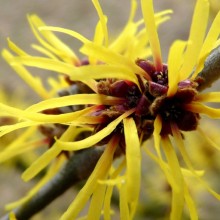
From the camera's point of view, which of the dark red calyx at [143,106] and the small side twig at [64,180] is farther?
the small side twig at [64,180]

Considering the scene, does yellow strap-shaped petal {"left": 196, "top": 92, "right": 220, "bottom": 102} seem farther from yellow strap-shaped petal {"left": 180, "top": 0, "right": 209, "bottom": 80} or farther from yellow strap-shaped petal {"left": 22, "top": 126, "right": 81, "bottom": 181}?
yellow strap-shaped petal {"left": 22, "top": 126, "right": 81, "bottom": 181}

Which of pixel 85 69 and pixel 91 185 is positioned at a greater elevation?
pixel 85 69

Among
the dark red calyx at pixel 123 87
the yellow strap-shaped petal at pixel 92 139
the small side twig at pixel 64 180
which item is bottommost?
the small side twig at pixel 64 180

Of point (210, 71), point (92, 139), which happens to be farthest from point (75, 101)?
point (210, 71)

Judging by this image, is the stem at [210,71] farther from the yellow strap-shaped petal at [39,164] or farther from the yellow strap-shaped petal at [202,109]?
the yellow strap-shaped petal at [39,164]

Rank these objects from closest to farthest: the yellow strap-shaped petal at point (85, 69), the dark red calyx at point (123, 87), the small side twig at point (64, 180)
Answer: the yellow strap-shaped petal at point (85, 69)
the dark red calyx at point (123, 87)
the small side twig at point (64, 180)

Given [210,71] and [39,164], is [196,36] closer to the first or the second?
[210,71]

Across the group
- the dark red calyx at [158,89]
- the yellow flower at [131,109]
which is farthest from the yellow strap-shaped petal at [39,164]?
the dark red calyx at [158,89]

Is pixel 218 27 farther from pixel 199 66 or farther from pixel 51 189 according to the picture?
pixel 51 189

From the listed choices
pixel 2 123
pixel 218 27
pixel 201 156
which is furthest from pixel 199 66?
pixel 201 156
